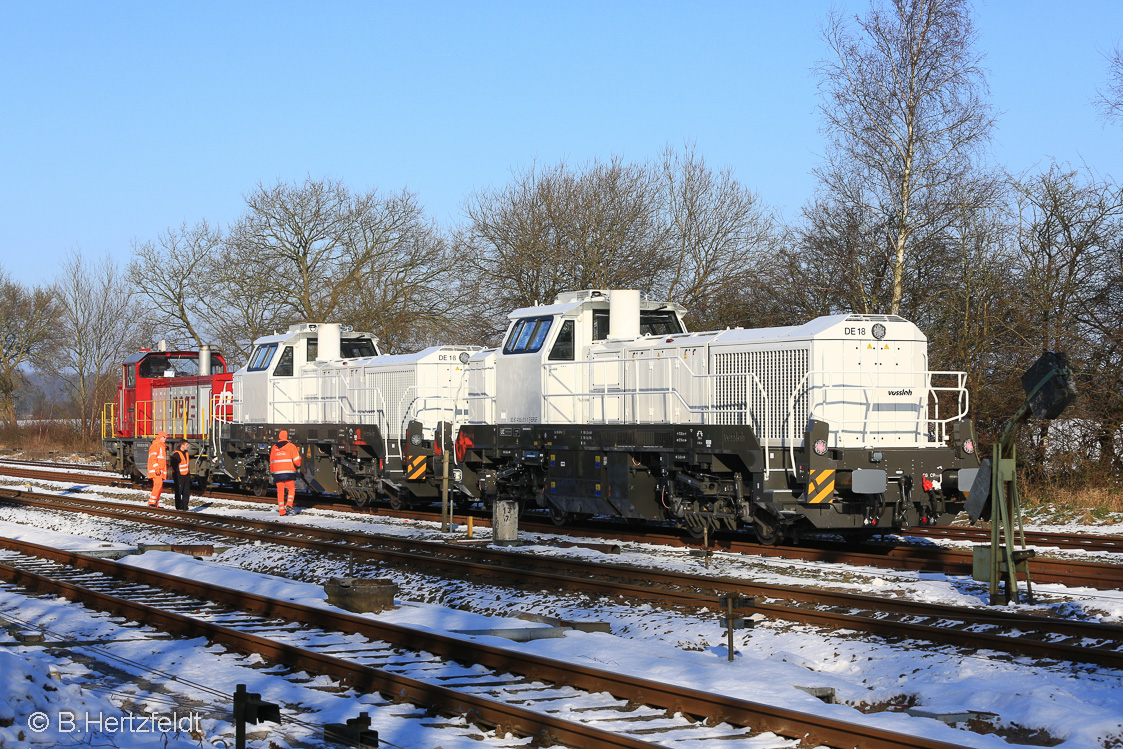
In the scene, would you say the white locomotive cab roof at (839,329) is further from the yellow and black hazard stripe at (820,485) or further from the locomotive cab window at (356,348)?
the locomotive cab window at (356,348)

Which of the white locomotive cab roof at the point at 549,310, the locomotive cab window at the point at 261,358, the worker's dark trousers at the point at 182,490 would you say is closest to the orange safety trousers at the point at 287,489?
the worker's dark trousers at the point at 182,490

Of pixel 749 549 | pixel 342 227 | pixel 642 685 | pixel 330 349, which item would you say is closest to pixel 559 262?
pixel 330 349

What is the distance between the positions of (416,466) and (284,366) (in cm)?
574

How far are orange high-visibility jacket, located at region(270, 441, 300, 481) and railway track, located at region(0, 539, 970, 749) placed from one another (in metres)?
9.56

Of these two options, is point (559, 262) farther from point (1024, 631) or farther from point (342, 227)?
point (1024, 631)

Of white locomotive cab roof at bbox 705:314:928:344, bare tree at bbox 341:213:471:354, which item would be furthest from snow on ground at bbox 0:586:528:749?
bare tree at bbox 341:213:471:354

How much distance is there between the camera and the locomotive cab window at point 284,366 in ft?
74.6

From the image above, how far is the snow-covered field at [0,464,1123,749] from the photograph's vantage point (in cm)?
637

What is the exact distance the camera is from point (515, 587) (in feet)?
36.7

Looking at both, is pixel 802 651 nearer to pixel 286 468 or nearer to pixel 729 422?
pixel 729 422

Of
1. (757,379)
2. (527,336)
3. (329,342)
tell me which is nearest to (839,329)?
(757,379)

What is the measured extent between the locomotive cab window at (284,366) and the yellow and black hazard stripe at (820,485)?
550 inches

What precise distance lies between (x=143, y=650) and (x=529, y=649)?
317cm

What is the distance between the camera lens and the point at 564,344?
15.8 meters
